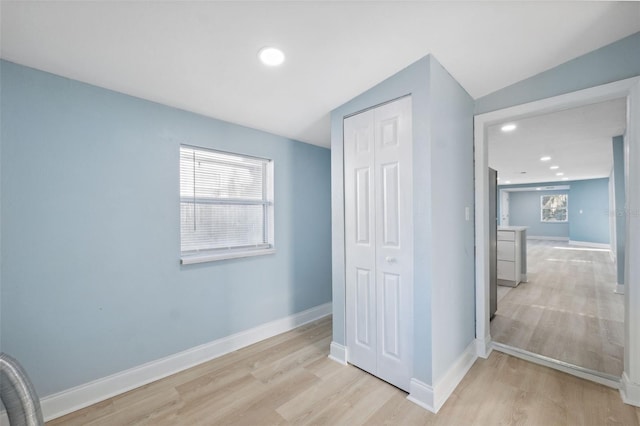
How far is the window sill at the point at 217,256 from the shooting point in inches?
92.4

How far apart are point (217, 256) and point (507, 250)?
4.76 m

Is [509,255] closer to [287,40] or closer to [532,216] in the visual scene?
[287,40]

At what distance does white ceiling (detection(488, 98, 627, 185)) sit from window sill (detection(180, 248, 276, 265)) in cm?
304

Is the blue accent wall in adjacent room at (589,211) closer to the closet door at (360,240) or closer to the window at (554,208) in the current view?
the window at (554,208)

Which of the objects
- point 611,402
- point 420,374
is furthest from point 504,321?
point 420,374

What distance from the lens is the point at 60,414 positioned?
176cm

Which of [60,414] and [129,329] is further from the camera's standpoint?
[129,329]

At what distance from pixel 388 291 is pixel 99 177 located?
93.5 inches

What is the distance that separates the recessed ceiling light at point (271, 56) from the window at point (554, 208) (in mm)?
14027

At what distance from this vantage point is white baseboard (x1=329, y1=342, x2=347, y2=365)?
2.41 m

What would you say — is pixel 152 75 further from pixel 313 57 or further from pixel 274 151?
pixel 274 151

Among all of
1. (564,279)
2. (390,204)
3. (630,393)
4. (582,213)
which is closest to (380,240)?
(390,204)

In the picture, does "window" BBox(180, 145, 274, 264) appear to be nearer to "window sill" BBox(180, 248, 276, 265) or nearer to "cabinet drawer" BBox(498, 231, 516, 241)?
"window sill" BBox(180, 248, 276, 265)

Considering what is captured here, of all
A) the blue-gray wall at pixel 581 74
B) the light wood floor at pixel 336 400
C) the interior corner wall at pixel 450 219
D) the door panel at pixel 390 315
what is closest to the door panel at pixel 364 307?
the door panel at pixel 390 315
